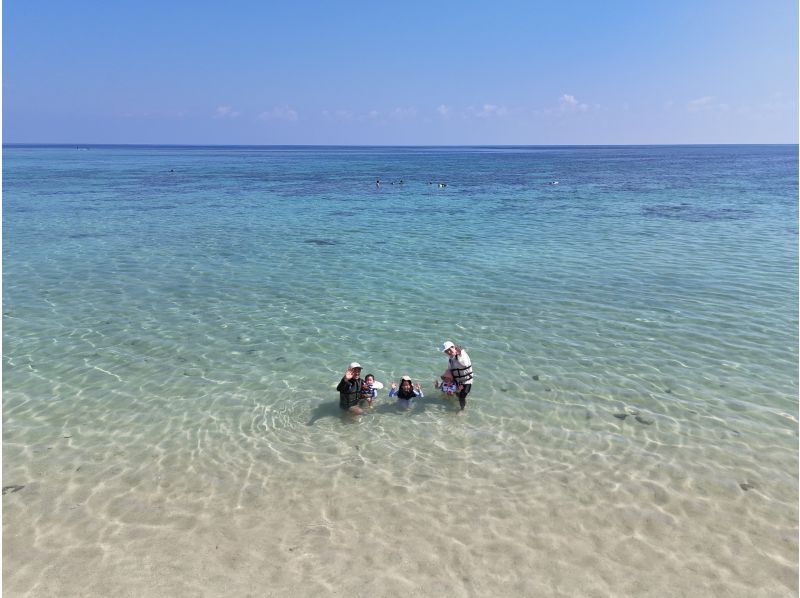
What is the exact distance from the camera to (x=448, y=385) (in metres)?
12.8

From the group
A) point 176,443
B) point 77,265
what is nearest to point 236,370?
point 176,443

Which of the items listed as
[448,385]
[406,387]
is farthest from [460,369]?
[406,387]

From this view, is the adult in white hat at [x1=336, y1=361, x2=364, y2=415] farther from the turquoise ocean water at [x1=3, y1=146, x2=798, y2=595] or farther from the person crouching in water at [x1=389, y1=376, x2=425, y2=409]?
the person crouching in water at [x1=389, y1=376, x2=425, y2=409]

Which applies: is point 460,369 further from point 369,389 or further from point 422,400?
point 369,389

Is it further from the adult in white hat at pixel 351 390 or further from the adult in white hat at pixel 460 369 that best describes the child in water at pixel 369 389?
the adult in white hat at pixel 460 369

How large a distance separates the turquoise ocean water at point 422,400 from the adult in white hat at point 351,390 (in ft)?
1.28

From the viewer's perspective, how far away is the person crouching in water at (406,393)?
12.5m

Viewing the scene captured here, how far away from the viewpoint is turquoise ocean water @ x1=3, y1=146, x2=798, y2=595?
9.01 meters

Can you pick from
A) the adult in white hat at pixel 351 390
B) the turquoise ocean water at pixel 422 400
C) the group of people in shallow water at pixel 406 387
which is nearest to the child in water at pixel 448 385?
the group of people in shallow water at pixel 406 387

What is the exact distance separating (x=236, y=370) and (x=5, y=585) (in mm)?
7310

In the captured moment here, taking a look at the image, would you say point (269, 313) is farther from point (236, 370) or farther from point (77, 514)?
point (77, 514)

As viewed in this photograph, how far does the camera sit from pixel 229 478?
1023 centimetres

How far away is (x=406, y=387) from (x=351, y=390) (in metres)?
1.31

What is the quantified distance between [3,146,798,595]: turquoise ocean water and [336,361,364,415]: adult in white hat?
39 centimetres
